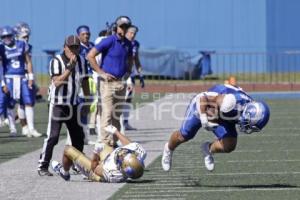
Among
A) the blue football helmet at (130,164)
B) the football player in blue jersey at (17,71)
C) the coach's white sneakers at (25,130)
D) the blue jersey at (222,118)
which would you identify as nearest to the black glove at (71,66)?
the blue football helmet at (130,164)

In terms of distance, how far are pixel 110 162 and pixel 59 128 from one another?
1.27 metres

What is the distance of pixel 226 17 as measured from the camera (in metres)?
39.5

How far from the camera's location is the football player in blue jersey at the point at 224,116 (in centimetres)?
1117

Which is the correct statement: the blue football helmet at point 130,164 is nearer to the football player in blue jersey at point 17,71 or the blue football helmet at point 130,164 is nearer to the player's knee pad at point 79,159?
the player's knee pad at point 79,159

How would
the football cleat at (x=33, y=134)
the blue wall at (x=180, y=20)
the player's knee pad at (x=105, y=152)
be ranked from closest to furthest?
the player's knee pad at (x=105, y=152), the football cleat at (x=33, y=134), the blue wall at (x=180, y=20)

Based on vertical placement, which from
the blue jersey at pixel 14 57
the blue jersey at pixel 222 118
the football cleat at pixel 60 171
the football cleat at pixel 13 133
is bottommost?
the football cleat at pixel 13 133

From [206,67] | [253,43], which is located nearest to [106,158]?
[206,67]

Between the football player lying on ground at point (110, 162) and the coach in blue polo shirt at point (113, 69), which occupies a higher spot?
the coach in blue polo shirt at point (113, 69)

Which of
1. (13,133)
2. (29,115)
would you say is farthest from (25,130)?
(29,115)

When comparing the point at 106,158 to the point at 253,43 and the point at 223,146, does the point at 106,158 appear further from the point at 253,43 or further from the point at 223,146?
the point at 253,43

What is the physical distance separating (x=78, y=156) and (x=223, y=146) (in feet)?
5.62

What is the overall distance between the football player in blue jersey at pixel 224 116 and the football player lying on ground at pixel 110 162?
68 centimetres

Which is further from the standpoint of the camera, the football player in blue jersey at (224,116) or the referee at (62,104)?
the referee at (62,104)

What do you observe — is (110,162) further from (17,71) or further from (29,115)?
(29,115)
